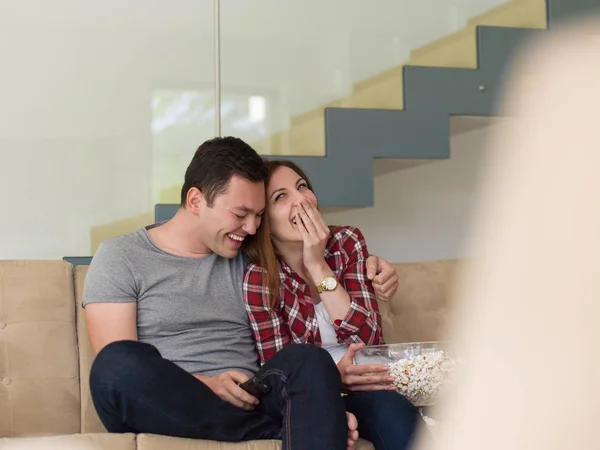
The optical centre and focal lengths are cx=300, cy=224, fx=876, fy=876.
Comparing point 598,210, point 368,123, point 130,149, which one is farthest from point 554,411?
point 130,149

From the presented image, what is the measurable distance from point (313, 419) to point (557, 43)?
1988 mm

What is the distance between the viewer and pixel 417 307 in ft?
7.66

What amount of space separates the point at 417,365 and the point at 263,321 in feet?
1.25

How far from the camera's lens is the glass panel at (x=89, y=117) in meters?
2.46

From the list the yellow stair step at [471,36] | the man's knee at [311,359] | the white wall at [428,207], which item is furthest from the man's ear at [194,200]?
the white wall at [428,207]

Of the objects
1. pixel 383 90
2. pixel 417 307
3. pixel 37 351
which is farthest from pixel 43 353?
pixel 383 90

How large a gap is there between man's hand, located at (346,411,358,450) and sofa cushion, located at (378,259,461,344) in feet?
2.35

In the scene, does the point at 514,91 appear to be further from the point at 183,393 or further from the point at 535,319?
the point at 183,393

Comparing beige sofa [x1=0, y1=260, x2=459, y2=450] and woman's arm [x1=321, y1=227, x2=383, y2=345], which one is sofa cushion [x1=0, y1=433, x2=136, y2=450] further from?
woman's arm [x1=321, y1=227, x2=383, y2=345]

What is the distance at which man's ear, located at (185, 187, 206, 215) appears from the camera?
1.92 metres

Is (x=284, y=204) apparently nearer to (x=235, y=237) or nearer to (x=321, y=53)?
(x=235, y=237)

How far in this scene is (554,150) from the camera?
118 inches

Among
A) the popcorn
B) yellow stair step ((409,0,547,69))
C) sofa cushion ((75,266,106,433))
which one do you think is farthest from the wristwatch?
yellow stair step ((409,0,547,69))

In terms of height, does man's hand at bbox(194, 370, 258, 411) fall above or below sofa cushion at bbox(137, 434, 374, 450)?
above
